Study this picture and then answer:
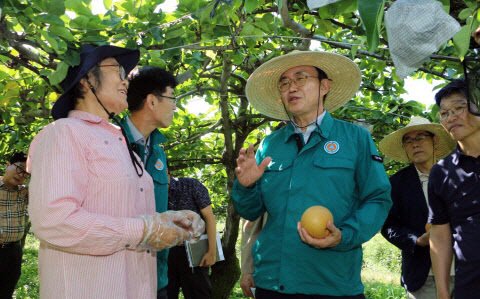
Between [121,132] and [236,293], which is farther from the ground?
[121,132]

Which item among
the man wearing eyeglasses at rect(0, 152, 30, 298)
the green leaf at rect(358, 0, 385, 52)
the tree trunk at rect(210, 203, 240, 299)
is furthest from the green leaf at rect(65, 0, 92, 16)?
the tree trunk at rect(210, 203, 240, 299)

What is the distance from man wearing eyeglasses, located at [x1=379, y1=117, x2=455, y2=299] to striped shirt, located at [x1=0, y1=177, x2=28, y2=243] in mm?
4151

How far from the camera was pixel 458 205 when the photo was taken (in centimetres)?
270

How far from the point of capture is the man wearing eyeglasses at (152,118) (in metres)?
3.05

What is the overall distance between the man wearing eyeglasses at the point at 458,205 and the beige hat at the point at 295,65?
23.6 inches

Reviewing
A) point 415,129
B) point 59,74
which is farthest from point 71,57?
point 415,129

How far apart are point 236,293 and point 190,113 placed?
13.2ft

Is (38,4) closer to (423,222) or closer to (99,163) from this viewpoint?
(99,163)

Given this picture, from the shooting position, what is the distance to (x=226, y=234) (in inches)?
285

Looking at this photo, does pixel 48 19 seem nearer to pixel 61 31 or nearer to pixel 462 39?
pixel 61 31

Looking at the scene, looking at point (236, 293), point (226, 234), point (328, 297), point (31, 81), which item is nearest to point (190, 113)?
point (226, 234)

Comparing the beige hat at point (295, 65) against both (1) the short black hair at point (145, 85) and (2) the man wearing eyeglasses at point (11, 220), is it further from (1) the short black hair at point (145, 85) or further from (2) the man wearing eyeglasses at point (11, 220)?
(2) the man wearing eyeglasses at point (11, 220)

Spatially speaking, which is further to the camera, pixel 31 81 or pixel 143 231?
pixel 31 81

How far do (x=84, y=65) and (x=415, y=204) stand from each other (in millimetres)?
2413
